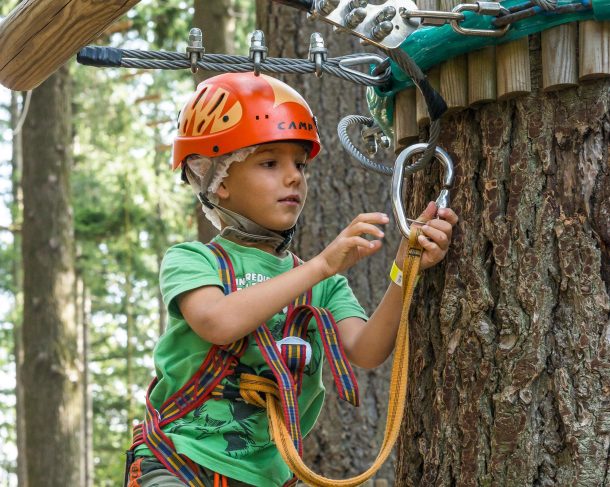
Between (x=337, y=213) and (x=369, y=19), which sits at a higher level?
(x=369, y=19)

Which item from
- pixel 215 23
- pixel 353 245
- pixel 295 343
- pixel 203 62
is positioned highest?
pixel 215 23

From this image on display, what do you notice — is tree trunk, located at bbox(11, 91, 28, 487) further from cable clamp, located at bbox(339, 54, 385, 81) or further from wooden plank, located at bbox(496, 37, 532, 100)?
wooden plank, located at bbox(496, 37, 532, 100)

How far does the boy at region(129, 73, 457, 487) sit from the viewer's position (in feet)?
8.31

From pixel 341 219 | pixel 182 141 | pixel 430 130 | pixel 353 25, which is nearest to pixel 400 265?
pixel 430 130

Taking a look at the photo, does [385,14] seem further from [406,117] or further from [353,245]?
[353,245]

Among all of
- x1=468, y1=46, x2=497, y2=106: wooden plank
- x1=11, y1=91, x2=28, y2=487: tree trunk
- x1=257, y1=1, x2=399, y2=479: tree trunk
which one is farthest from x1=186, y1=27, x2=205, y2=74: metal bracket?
x1=11, y1=91, x2=28, y2=487: tree trunk

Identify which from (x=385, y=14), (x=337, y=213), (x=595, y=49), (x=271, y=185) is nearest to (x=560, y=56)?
(x=595, y=49)

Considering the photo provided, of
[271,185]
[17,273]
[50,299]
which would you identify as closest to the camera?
[271,185]

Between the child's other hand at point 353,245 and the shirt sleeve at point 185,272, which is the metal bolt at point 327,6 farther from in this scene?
the shirt sleeve at point 185,272

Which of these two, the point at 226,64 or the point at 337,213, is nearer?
the point at 226,64

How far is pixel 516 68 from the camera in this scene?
2.19 meters

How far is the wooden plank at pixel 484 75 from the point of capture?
2240 millimetres

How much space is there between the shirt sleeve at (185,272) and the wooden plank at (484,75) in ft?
2.87

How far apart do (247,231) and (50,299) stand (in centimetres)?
710
